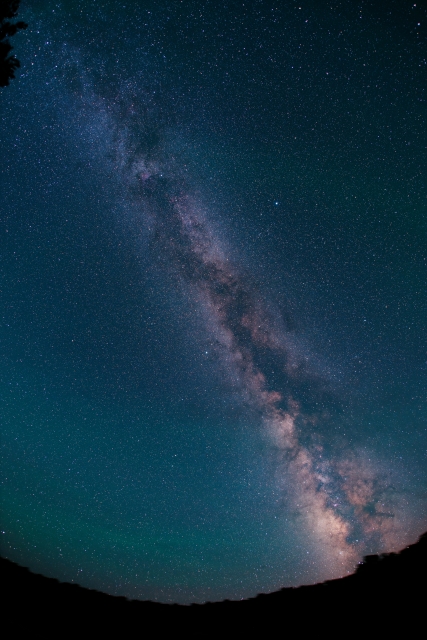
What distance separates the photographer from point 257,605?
6.57 m

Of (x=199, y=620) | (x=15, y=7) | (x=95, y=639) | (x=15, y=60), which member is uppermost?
(x=15, y=7)

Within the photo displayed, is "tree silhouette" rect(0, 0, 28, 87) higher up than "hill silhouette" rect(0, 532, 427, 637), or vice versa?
"tree silhouette" rect(0, 0, 28, 87)

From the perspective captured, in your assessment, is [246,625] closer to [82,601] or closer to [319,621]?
[319,621]

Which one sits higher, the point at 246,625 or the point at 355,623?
the point at 355,623

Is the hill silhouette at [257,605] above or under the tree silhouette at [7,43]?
under

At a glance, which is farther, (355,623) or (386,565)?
(386,565)

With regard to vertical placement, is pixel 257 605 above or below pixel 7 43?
below

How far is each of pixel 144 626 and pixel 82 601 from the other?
1.51 metres

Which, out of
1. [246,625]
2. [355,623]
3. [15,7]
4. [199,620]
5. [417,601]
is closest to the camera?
[417,601]

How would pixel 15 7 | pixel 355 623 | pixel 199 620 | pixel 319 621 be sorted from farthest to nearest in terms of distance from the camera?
pixel 15 7 < pixel 199 620 < pixel 319 621 < pixel 355 623

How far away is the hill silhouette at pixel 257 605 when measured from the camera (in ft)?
16.5

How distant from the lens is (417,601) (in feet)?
15.5

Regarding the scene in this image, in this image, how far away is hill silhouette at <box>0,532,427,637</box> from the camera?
5020mm

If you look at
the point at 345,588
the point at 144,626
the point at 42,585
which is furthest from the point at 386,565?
the point at 42,585
